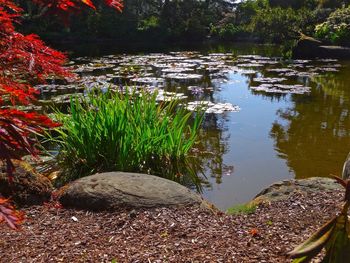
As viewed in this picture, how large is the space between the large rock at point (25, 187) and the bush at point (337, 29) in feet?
54.5

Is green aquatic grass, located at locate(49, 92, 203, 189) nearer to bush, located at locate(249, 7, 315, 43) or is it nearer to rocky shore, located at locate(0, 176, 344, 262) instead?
rocky shore, located at locate(0, 176, 344, 262)

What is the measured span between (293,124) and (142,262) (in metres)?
5.63

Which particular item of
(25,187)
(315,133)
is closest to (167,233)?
(25,187)

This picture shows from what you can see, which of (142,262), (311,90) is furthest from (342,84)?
(142,262)

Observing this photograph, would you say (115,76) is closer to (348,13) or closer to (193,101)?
(193,101)

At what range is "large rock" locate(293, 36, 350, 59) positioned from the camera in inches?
663

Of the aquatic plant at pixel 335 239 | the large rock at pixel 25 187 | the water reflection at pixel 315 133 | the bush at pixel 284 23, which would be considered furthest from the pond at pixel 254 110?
the bush at pixel 284 23

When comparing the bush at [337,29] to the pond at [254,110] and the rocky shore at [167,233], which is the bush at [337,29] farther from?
the rocky shore at [167,233]

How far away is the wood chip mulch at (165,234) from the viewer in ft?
7.82

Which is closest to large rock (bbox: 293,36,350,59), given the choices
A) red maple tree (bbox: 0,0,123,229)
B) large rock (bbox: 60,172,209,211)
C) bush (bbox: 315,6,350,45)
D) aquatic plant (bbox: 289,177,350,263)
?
bush (bbox: 315,6,350,45)

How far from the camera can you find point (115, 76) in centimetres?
1182

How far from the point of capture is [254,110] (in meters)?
8.55

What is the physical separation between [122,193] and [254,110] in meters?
5.74

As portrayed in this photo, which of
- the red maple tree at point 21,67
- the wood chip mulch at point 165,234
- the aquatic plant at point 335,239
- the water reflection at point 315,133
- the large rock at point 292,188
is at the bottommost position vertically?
the water reflection at point 315,133
